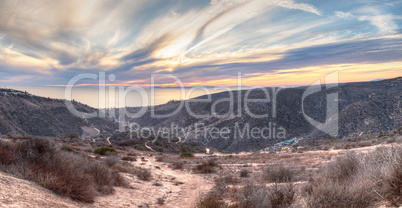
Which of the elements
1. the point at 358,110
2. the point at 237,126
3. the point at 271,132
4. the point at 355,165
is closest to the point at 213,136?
the point at 237,126

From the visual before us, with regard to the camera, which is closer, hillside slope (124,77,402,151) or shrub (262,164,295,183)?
shrub (262,164,295,183)

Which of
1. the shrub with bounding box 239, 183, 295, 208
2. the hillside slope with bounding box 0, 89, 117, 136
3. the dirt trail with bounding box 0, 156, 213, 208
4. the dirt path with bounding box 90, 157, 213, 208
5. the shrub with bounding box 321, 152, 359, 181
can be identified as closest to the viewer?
the dirt trail with bounding box 0, 156, 213, 208

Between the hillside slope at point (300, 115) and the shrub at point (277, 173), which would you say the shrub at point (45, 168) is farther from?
the hillside slope at point (300, 115)

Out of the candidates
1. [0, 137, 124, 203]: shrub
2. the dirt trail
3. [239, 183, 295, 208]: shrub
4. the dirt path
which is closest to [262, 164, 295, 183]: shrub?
the dirt path

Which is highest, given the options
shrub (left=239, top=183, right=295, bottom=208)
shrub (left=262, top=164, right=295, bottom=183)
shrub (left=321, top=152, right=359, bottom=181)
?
shrub (left=321, top=152, right=359, bottom=181)

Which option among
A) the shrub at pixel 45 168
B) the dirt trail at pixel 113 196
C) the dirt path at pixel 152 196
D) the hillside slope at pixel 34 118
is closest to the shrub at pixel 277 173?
the dirt path at pixel 152 196

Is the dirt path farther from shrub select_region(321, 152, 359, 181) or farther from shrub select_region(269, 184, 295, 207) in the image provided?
shrub select_region(321, 152, 359, 181)

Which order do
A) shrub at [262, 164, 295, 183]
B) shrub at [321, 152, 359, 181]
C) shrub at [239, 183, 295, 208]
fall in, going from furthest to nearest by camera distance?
shrub at [262, 164, 295, 183], shrub at [321, 152, 359, 181], shrub at [239, 183, 295, 208]

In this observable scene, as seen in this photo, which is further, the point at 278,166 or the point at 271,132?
the point at 271,132

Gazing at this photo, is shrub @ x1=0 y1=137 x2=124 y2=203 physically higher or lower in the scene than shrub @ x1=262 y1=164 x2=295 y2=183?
higher

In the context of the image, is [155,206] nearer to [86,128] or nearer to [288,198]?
[288,198]

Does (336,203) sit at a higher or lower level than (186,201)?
higher

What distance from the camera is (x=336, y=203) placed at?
11.8ft

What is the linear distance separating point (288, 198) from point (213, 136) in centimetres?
5565
